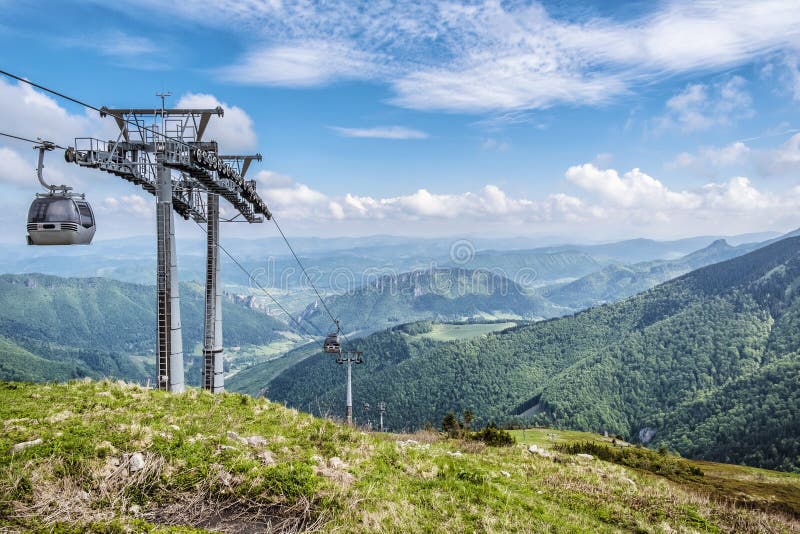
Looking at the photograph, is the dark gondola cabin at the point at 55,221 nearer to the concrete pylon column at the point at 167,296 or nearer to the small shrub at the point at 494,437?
the concrete pylon column at the point at 167,296

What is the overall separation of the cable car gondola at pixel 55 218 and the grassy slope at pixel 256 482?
522cm

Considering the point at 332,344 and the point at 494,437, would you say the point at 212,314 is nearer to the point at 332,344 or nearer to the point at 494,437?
the point at 332,344

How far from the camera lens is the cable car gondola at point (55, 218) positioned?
14906 millimetres

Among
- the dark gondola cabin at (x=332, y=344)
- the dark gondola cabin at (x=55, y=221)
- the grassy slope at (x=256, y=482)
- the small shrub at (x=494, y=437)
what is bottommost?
the small shrub at (x=494, y=437)

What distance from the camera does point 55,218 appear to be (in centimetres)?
1502

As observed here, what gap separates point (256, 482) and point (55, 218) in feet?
35.8

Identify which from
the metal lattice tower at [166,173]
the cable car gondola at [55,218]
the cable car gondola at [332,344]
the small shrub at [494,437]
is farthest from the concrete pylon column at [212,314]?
the small shrub at [494,437]

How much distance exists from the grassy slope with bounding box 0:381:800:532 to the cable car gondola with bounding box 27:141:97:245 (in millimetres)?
5225

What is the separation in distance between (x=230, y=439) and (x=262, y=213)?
22401 mm

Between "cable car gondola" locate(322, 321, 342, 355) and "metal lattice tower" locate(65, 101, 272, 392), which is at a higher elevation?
"metal lattice tower" locate(65, 101, 272, 392)

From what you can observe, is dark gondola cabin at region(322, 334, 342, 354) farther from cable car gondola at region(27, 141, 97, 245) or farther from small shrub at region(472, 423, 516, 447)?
cable car gondola at region(27, 141, 97, 245)

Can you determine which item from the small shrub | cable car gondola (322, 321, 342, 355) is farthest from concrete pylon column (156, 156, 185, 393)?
cable car gondola (322, 321, 342, 355)

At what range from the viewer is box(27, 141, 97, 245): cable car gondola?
14.9 metres

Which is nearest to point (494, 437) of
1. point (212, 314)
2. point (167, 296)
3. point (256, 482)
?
point (212, 314)
